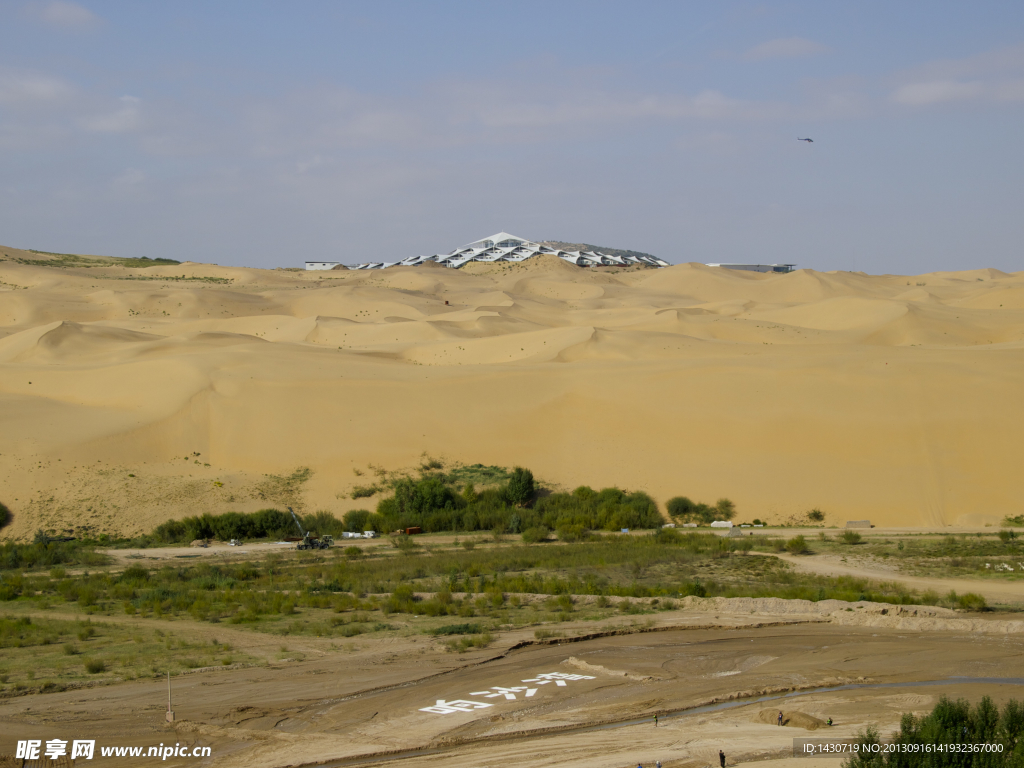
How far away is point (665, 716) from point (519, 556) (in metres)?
11.0

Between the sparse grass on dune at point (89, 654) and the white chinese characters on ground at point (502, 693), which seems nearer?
the white chinese characters on ground at point (502, 693)

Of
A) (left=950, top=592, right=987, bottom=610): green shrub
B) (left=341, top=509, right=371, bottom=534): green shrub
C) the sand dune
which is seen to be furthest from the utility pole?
the sand dune

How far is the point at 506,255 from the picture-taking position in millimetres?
111875

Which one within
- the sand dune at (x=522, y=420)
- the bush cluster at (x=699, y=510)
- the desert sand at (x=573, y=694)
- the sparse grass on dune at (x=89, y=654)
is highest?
the sand dune at (x=522, y=420)

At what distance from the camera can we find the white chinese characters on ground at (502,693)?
35.2 feet

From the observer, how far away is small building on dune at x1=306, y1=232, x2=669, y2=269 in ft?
364

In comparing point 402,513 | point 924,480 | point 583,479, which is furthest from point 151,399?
point 924,480

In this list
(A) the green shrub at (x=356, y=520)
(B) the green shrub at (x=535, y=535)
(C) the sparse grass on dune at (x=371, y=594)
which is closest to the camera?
(C) the sparse grass on dune at (x=371, y=594)

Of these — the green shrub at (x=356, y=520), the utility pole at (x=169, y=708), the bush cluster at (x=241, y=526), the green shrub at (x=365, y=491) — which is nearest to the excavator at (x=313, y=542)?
the bush cluster at (x=241, y=526)

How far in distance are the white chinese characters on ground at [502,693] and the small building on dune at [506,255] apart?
95162mm

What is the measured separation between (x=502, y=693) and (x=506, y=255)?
10237 centimetres

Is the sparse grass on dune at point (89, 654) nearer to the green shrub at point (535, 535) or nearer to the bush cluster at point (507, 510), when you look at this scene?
the green shrub at point (535, 535)

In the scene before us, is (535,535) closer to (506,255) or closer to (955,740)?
(955,740)

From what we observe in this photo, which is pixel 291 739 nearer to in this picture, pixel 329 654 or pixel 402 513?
pixel 329 654
